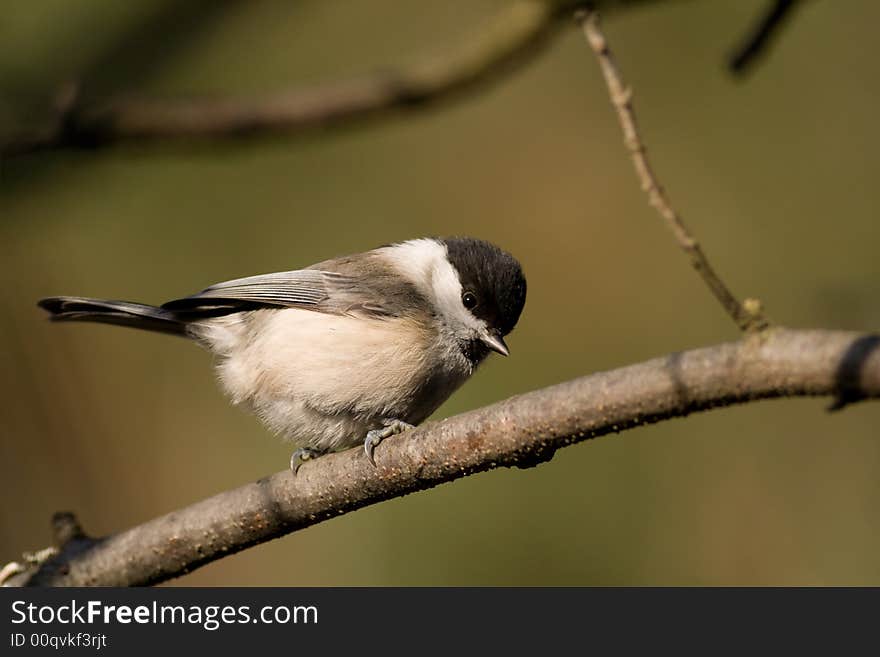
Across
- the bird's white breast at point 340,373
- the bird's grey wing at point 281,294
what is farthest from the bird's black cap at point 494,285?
the bird's grey wing at point 281,294

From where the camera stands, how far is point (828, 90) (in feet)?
15.6

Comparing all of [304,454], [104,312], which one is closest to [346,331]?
[304,454]

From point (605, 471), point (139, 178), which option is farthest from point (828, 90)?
point (139, 178)

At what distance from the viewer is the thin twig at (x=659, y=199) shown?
65.6 inches

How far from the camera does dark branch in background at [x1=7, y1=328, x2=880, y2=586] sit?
1.61 m

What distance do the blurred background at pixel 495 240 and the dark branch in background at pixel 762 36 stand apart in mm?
894

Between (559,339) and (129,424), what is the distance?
2.14 meters

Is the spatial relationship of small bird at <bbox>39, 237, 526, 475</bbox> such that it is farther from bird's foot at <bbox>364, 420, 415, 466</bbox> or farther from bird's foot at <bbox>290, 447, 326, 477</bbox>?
bird's foot at <bbox>364, 420, 415, 466</bbox>

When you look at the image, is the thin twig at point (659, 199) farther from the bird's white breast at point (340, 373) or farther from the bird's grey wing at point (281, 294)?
the bird's grey wing at point (281, 294)

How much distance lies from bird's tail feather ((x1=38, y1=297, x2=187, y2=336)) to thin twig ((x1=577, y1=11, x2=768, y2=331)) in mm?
2052

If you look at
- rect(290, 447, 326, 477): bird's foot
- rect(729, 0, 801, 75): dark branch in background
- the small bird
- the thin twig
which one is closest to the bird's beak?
the small bird

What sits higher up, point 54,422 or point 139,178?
point 139,178

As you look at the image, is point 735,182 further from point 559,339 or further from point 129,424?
point 129,424

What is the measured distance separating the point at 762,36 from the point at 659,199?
4.36ft
